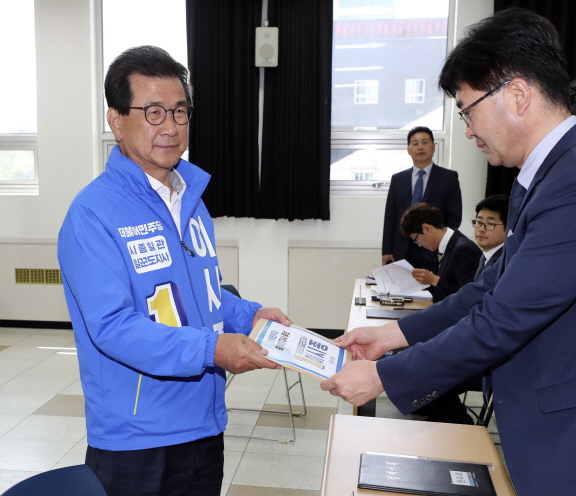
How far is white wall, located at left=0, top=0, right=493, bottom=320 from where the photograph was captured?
5.49 meters

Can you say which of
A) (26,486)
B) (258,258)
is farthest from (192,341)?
(258,258)

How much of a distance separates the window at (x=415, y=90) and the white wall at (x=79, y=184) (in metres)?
0.33

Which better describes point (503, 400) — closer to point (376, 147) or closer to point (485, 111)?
point (485, 111)

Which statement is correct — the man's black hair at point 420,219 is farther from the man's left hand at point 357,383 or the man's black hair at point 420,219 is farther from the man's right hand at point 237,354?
the man's right hand at point 237,354

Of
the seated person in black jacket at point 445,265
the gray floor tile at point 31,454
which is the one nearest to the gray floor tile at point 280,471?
the seated person in black jacket at point 445,265

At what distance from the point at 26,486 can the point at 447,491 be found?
904mm

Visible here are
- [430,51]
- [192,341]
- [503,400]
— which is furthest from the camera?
[430,51]

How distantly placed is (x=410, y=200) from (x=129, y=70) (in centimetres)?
361

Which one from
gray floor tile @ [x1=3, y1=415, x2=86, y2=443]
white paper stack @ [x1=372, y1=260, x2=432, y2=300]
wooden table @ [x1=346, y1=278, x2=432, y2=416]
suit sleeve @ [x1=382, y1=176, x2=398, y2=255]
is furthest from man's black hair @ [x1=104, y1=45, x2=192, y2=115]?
suit sleeve @ [x1=382, y1=176, x2=398, y2=255]

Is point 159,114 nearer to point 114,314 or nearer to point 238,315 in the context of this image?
point 114,314

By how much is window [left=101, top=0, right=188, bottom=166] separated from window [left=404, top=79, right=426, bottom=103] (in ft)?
7.51

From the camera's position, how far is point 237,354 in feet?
4.44

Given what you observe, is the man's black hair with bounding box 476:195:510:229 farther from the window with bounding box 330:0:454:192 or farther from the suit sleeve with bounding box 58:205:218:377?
the suit sleeve with bounding box 58:205:218:377

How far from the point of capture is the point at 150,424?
1.35 m
